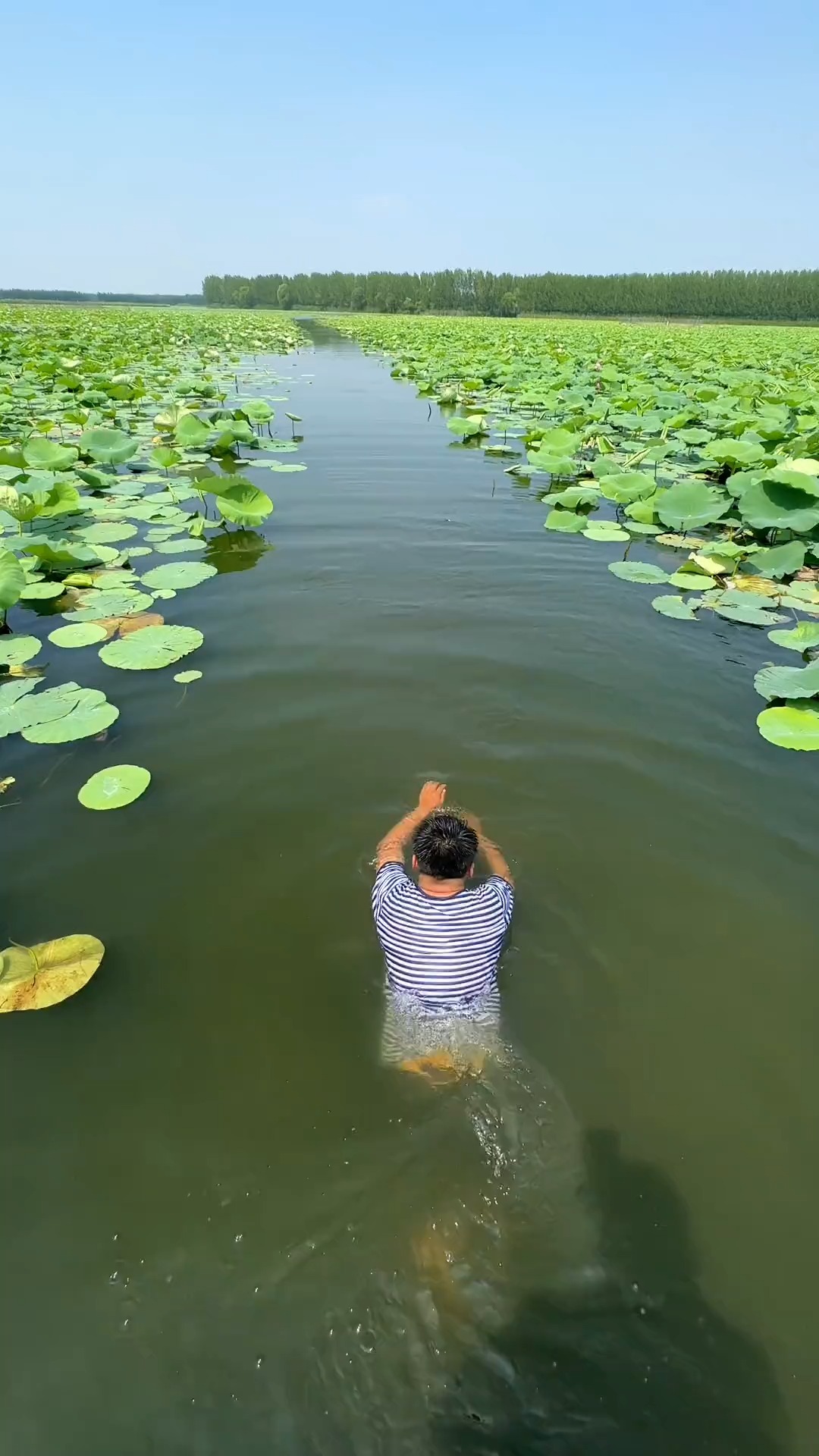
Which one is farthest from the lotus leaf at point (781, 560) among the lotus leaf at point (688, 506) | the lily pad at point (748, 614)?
the lotus leaf at point (688, 506)

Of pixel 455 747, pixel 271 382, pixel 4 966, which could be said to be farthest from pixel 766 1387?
pixel 271 382

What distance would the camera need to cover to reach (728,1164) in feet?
6.14

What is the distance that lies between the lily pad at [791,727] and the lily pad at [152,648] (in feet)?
9.91

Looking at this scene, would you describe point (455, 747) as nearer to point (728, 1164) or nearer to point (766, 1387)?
point (728, 1164)

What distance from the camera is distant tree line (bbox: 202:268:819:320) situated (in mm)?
51531

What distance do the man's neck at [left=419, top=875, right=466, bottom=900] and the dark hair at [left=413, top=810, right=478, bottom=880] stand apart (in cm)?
1

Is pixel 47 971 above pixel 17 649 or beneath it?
beneath

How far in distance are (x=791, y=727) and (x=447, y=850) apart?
2196mm

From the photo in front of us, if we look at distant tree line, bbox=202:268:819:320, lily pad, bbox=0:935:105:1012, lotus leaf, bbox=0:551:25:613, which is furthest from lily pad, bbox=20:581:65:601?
distant tree line, bbox=202:268:819:320

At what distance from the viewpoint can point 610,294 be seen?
5366 cm

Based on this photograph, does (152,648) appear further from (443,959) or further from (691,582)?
(691,582)

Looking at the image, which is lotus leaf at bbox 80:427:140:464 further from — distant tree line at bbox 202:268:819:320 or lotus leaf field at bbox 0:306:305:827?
distant tree line at bbox 202:268:819:320

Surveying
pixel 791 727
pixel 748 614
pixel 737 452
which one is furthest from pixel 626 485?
pixel 791 727

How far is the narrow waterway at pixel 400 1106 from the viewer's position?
1.50m
